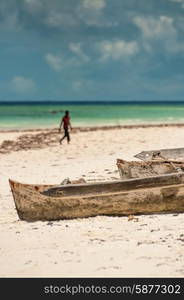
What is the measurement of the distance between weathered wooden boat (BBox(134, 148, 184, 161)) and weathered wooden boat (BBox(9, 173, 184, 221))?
451 cm

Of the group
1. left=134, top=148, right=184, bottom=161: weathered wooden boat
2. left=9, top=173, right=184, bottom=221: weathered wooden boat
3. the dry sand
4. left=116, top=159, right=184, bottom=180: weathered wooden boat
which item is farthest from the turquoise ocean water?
the dry sand

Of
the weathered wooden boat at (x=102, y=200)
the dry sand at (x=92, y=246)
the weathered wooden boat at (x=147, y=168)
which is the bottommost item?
the dry sand at (x=92, y=246)

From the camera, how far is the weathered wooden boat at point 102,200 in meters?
10.3

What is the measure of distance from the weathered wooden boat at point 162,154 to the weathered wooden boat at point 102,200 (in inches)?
178

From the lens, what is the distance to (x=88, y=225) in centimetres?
996

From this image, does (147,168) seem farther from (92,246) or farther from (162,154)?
(92,246)

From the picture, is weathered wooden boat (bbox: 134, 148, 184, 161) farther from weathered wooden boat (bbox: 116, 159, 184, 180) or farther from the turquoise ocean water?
the turquoise ocean water

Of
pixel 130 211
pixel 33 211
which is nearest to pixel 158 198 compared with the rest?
pixel 130 211

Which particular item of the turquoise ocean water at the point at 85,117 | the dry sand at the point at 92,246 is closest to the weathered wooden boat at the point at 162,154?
the dry sand at the point at 92,246

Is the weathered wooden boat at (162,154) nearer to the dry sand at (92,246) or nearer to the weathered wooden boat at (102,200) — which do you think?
the dry sand at (92,246)

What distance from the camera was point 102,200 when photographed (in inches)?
405

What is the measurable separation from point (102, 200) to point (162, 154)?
239 inches

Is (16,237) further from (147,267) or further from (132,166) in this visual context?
(132,166)

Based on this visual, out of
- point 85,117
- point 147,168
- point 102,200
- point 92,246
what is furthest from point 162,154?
point 85,117
